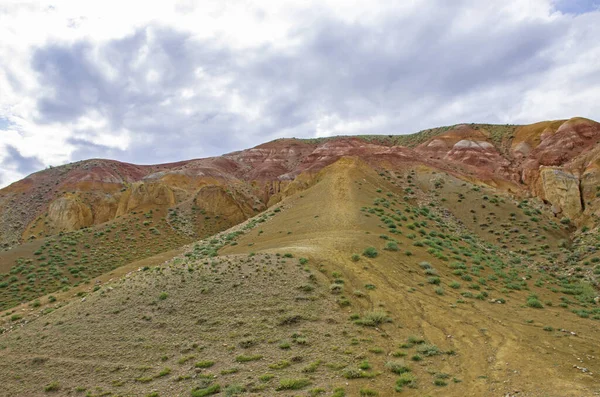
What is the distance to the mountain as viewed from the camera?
35.0ft

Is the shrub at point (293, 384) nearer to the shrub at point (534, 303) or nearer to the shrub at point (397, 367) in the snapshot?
the shrub at point (397, 367)

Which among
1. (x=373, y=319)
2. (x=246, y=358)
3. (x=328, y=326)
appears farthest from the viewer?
(x=373, y=319)

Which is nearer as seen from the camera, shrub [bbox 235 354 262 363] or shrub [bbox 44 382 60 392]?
shrub [bbox 235 354 262 363]

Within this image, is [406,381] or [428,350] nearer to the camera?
[406,381]

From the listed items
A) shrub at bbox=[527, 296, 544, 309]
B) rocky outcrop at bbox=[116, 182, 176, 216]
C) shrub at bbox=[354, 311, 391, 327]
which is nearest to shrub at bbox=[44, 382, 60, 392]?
shrub at bbox=[354, 311, 391, 327]

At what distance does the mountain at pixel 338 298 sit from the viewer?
10672 mm

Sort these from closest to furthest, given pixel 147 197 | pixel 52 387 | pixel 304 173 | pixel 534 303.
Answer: pixel 52 387, pixel 534 303, pixel 147 197, pixel 304 173

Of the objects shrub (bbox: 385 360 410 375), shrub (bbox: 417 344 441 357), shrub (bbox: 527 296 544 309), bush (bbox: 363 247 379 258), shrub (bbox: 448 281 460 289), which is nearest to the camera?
shrub (bbox: 385 360 410 375)

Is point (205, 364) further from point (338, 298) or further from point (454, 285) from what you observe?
point (454, 285)

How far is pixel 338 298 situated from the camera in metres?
15.3

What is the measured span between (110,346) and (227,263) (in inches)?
259

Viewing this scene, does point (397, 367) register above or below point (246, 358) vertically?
below

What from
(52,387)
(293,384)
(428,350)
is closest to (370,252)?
(428,350)

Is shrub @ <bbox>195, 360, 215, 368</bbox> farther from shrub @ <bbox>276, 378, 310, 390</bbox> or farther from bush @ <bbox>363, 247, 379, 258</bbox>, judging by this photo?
bush @ <bbox>363, 247, 379, 258</bbox>
